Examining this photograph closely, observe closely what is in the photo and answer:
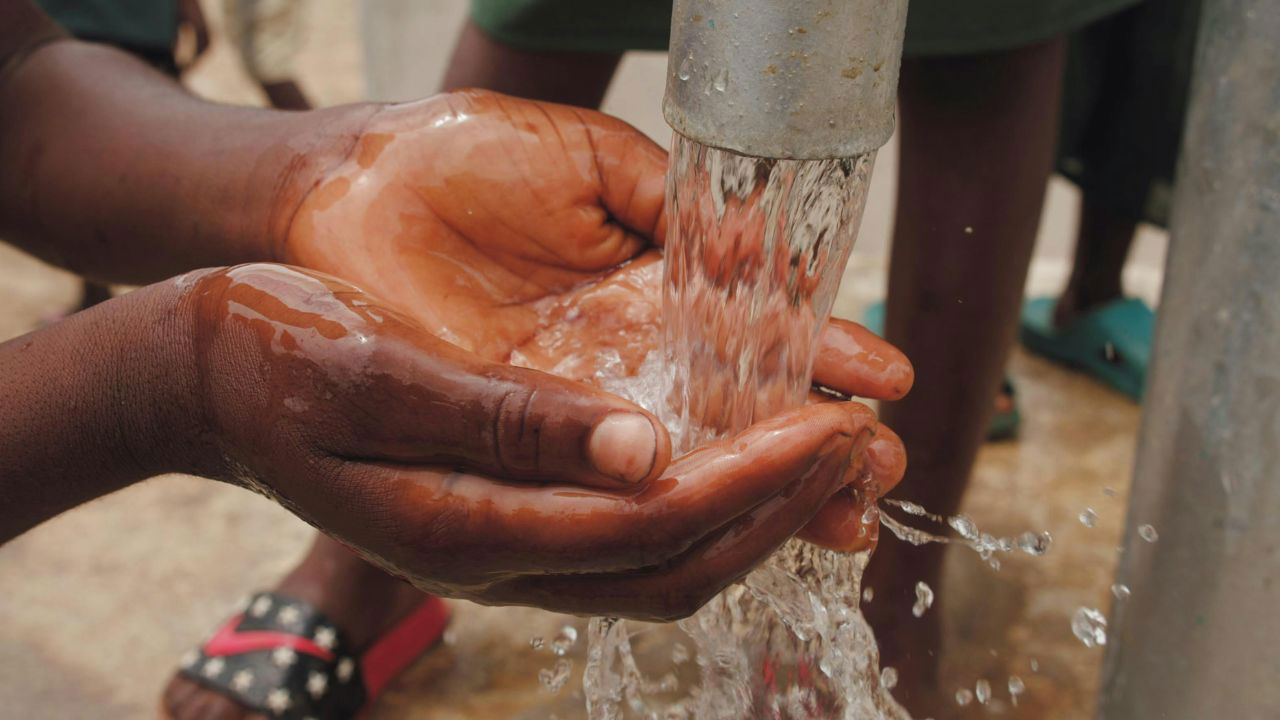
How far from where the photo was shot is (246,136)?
46.9 inches

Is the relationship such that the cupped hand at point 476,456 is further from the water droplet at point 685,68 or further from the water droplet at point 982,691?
the water droplet at point 982,691

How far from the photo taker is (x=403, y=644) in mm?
1600

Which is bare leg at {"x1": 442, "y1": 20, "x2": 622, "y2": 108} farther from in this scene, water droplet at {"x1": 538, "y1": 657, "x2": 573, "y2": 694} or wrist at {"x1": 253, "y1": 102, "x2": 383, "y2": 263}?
water droplet at {"x1": 538, "y1": 657, "x2": 573, "y2": 694}

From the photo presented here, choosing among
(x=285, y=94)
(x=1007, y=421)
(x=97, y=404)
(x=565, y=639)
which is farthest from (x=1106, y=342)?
(x=285, y=94)

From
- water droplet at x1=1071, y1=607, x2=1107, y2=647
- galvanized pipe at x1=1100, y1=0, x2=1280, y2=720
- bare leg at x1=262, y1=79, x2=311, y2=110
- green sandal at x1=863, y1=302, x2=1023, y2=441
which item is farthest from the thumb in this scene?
bare leg at x1=262, y1=79, x2=311, y2=110

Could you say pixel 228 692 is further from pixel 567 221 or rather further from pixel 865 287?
pixel 865 287

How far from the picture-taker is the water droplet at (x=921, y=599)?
4.71 ft

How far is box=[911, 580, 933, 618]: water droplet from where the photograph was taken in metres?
1.43

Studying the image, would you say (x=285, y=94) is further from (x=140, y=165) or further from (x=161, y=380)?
(x=161, y=380)

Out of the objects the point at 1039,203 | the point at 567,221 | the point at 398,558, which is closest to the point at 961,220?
the point at 1039,203

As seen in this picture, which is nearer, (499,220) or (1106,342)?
(499,220)

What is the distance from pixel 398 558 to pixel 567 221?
0.41 meters

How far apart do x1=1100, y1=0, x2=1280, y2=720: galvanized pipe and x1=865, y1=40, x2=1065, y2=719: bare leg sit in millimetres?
323

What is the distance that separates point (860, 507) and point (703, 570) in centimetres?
17
